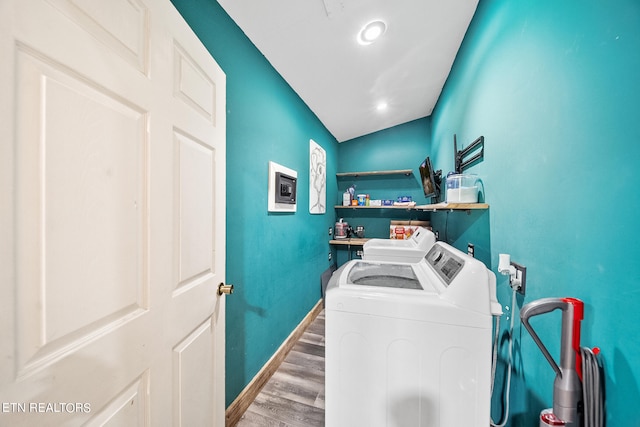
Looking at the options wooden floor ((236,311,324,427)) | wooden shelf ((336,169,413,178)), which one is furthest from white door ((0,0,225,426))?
wooden shelf ((336,169,413,178))

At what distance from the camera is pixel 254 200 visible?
1675 mm

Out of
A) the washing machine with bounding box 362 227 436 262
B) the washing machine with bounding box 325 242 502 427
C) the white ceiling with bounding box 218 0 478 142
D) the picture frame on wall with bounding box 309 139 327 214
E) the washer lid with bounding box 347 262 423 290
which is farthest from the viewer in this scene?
the picture frame on wall with bounding box 309 139 327 214

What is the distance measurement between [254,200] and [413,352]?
1350mm

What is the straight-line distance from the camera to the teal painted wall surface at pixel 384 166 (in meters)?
3.43

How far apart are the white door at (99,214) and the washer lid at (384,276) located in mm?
796

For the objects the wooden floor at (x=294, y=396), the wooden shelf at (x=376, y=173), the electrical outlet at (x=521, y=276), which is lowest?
the wooden floor at (x=294, y=396)

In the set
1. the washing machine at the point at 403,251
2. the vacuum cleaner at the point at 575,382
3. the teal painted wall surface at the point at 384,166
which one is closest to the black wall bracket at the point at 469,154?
the washing machine at the point at 403,251

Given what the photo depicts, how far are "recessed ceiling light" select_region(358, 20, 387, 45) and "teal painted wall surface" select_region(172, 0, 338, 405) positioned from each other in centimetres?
77

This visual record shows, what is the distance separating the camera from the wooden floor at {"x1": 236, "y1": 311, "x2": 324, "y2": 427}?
1468 mm

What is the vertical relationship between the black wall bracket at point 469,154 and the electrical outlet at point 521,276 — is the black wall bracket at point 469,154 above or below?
above

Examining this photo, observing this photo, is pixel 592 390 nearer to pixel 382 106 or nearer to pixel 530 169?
pixel 530 169

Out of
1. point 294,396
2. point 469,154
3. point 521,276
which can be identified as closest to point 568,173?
point 521,276

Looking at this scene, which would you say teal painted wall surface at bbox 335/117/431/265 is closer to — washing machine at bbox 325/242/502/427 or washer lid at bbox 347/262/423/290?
washer lid at bbox 347/262/423/290

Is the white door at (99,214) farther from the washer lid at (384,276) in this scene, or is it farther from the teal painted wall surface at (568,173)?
the teal painted wall surface at (568,173)
